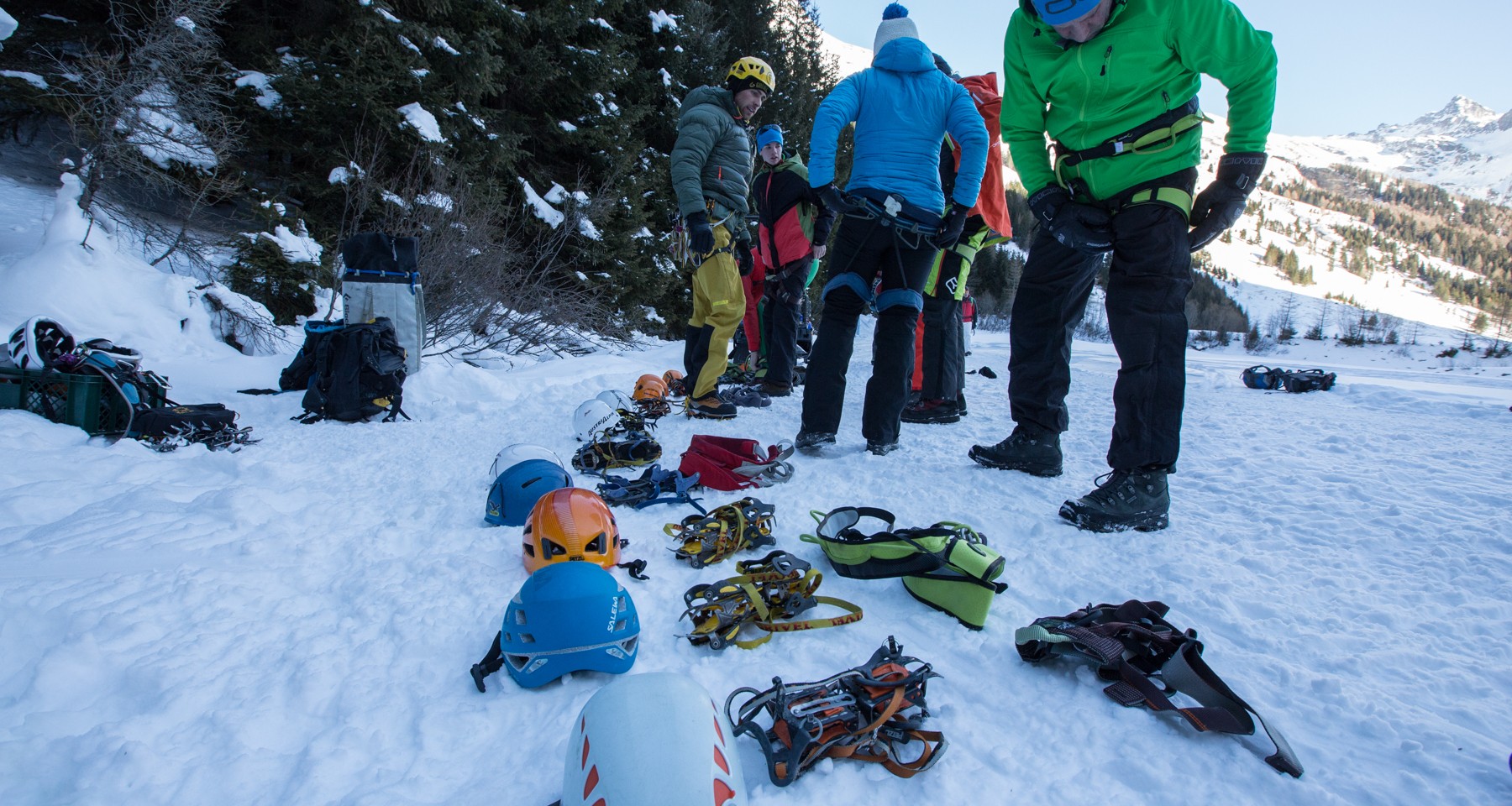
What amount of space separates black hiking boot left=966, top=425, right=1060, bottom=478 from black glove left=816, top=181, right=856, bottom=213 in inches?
59.5

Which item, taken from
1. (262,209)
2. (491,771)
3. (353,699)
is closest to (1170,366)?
(491,771)

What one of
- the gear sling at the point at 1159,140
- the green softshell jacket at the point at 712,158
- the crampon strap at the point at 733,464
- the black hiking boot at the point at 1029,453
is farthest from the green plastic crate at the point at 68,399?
the gear sling at the point at 1159,140

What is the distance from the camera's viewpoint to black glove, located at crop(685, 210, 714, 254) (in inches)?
185

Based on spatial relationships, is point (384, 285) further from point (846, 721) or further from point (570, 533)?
point (846, 721)

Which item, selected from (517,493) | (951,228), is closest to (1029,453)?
(951,228)

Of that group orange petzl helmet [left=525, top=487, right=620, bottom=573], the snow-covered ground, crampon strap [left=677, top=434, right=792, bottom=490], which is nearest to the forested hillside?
the snow-covered ground

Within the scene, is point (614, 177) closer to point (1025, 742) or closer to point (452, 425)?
point (452, 425)

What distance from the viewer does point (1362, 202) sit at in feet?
527

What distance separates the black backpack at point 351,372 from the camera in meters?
4.58

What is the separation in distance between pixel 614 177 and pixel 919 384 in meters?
8.28

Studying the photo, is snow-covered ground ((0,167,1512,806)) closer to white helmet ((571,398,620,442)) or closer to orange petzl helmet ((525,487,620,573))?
orange petzl helmet ((525,487,620,573))

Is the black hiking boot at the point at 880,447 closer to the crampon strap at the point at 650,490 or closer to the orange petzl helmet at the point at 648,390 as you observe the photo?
the crampon strap at the point at 650,490

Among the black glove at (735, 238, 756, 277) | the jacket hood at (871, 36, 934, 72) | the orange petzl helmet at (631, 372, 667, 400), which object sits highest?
the jacket hood at (871, 36, 934, 72)

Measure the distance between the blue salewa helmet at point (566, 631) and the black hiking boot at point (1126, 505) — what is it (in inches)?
71.6
